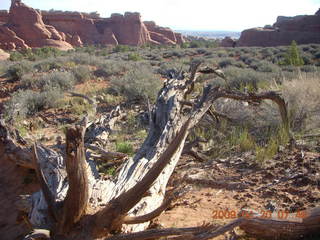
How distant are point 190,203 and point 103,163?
152cm

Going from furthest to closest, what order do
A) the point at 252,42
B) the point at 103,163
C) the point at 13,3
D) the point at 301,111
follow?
1. the point at 13,3
2. the point at 252,42
3. the point at 301,111
4. the point at 103,163

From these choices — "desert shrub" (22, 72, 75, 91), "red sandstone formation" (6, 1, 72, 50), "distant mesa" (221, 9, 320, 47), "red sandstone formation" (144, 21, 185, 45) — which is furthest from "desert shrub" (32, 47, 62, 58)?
A: "red sandstone formation" (144, 21, 185, 45)

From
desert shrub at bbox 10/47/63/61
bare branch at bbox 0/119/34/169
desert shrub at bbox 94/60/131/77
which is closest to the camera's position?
bare branch at bbox 0/119/34/169

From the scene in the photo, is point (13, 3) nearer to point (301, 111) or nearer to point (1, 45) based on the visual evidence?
point (1, 45)

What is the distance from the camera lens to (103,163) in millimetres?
4078

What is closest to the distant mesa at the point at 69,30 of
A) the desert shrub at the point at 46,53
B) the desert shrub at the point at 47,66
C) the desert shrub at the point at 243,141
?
the desert shrub at the point at 46,53

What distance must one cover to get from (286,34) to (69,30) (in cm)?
3739

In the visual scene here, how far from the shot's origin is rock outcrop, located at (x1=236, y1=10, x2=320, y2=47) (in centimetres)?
3941

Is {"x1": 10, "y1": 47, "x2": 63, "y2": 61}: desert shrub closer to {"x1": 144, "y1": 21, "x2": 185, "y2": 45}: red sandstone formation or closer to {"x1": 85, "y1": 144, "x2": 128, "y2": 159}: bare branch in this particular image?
{"x1": 85, "y1": 144, "x2": 128, "y2": 159}: bare branch

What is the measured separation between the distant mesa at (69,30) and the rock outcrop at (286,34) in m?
20.2

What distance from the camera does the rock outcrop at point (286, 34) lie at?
39.4 m

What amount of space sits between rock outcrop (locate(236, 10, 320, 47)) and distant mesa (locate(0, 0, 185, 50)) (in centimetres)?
2017

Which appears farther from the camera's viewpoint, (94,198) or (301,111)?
(301,111)

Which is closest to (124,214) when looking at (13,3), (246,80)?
(246,80)
